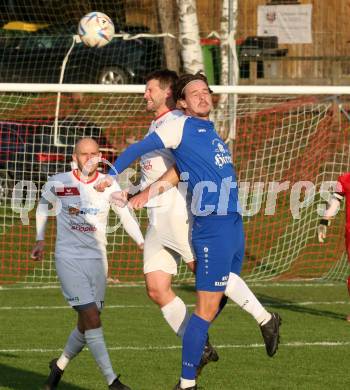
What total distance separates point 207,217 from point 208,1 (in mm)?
15637

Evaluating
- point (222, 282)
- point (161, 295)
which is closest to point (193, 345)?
point (222, 282)

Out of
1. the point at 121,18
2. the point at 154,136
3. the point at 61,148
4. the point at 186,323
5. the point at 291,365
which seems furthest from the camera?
the point at 121,18

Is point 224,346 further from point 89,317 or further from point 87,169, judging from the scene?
point 87,169

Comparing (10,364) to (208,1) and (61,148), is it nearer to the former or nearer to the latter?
(61,148)

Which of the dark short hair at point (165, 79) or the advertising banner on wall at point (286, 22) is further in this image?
the advertising banner on wall at point (286, 22)

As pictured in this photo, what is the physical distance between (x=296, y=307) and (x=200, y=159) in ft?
16.8

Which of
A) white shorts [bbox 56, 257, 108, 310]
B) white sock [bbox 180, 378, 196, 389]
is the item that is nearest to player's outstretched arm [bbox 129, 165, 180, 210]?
white shorts [bbox 56, 257, 108, 310]

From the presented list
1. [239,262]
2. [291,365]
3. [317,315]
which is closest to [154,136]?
[239,262]

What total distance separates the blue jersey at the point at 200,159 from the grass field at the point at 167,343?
1.50 meters

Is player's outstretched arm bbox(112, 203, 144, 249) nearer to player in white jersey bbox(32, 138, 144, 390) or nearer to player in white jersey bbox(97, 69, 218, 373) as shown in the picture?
player in white jersey bbox(32, 138, 144, 390)

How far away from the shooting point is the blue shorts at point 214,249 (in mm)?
7324

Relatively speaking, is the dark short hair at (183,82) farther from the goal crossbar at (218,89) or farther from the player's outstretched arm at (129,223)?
the goal crossbar at (218,89)

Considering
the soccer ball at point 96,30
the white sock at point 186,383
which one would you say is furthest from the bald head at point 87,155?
the soccer ball at point 96,30

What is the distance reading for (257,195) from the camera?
1505 cm
